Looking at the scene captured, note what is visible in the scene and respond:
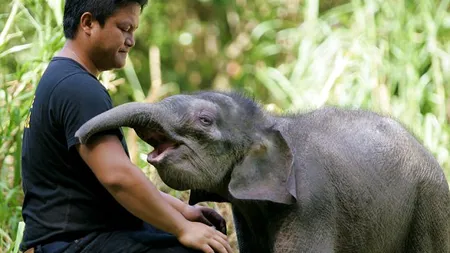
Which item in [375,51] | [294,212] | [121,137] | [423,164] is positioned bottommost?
[375,51]

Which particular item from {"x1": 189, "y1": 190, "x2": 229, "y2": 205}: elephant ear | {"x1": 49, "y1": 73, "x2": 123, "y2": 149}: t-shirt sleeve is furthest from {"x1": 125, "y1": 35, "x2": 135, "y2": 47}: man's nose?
{"x1": 189, "y1": 190, "x2": 229, "y2": 205}: elephant ear

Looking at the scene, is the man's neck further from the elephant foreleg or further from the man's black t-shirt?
the elephant foreleg

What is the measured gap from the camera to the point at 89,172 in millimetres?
4359

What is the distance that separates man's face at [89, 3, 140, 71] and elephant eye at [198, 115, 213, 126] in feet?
1.69

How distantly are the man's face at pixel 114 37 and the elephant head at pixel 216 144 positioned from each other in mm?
369

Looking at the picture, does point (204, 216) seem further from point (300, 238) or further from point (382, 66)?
point (382, 66)

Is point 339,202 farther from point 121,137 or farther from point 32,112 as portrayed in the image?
point 32,112

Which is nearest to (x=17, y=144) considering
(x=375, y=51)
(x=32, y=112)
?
(x=32, y=112)

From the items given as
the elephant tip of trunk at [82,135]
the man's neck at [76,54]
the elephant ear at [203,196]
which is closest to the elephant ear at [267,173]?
the elephant ear at [203,196]

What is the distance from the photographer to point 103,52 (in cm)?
446

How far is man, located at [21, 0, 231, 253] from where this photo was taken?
4.16 metres

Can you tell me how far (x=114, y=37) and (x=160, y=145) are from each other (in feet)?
1.78

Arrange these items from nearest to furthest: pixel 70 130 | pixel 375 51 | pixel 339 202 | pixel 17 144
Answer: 1. pixel 70 130
2. pixel 339 202
3. pixel 17 144
4. pixel 375 51

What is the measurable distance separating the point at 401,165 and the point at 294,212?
2.49 ft
